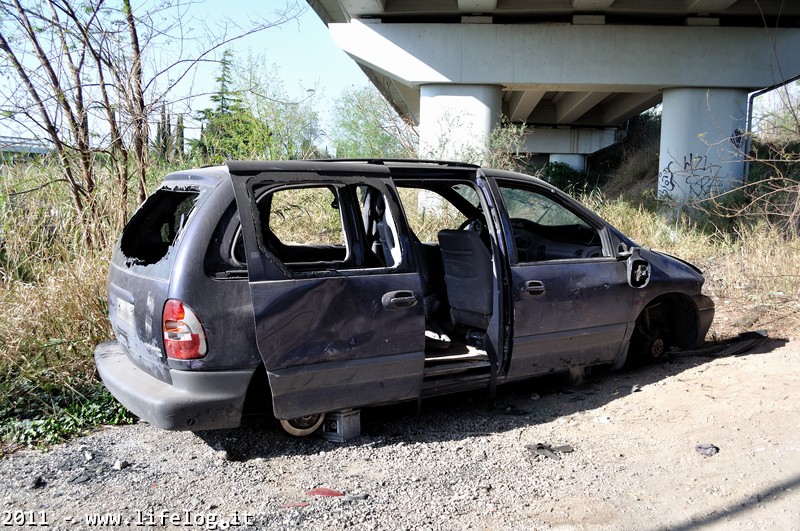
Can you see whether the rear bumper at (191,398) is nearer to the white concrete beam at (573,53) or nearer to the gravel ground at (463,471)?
the gravel ground at (463,471)

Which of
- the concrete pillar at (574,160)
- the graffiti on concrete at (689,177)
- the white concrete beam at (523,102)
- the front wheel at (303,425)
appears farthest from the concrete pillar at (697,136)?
the concrete pillar at (574,160)

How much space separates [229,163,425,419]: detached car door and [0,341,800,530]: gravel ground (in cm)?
45

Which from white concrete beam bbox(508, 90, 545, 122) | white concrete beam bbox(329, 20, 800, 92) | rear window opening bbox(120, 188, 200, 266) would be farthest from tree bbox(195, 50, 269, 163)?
white concrete beam bbox(508, 90, 545, 122)

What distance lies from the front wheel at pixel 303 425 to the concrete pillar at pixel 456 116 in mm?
9717

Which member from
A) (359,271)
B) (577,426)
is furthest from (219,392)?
(577,426)

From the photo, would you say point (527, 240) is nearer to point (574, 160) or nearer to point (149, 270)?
point (149, 270)

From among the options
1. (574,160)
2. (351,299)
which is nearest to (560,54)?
(351,299)

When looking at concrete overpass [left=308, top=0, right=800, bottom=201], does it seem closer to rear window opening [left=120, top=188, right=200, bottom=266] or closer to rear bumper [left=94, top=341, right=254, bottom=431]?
rear window opening [left=120, top=188, right=200, bottom=266]

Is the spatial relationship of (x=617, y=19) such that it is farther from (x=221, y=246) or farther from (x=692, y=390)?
(x=221, y=246)

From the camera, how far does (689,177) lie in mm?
13812

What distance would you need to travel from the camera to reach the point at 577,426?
4793 millimetres

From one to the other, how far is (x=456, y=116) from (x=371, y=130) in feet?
25.4

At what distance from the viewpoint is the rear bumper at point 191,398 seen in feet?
12.1

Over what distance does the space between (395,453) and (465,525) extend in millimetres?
962
